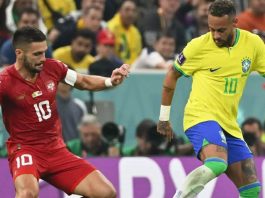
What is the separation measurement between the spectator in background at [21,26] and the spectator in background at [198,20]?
8.99 feet

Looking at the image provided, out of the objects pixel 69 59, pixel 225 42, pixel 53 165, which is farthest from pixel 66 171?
pixel 69 59

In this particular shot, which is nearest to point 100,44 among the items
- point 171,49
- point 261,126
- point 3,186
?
point 171,49

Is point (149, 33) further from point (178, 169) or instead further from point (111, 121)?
point (178, 169)

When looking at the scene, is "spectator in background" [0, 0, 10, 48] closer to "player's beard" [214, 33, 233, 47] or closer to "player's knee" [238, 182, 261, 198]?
"player's beard" [214, 33, 233, 47]

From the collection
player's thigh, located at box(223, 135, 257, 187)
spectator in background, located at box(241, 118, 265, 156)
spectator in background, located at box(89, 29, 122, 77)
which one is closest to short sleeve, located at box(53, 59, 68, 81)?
player's thigh, located at box(223, 135, 257, 187)

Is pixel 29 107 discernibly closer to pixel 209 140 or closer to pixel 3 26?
pixel 209 140

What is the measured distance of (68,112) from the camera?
1380 centimetres

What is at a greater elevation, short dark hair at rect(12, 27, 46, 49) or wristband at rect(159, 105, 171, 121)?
short dark hair at rect(12, 27, 46, 49)

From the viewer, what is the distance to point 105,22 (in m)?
16.6

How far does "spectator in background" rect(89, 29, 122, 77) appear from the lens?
14.2 metres

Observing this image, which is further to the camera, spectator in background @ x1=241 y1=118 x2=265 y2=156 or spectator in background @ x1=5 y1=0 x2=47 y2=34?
spectator in background @ x1=5 y1=0 x2=47 y2=34

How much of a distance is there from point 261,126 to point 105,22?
3578mm

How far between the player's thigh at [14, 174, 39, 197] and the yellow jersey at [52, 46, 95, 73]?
185 inches

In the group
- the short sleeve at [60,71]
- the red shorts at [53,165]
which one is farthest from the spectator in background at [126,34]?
the red shorts at [53,165]
